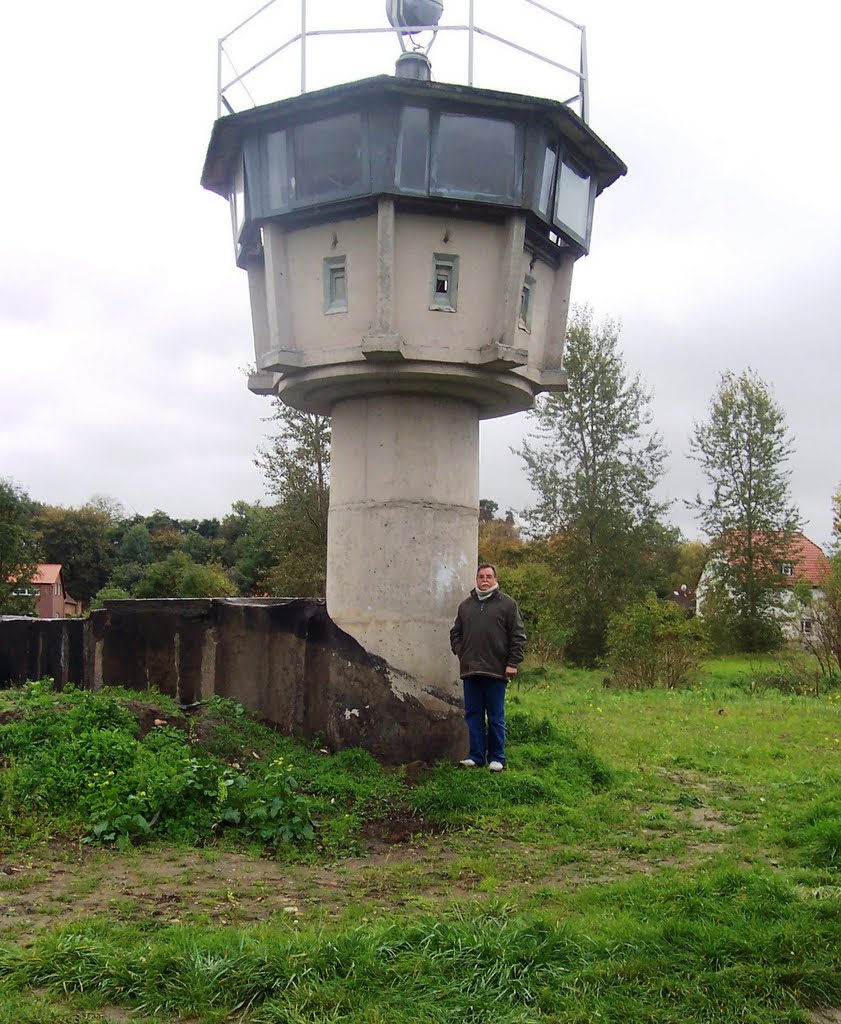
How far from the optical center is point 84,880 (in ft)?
18.1

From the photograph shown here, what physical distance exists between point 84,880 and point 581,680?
18225 millimetres

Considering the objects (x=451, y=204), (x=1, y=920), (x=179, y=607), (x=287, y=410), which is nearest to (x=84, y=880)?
(x=1, y=920)

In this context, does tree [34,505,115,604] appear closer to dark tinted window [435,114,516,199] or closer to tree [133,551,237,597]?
tree [133,551,237,597]

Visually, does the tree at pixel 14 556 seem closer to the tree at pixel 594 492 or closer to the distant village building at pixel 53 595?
the distant village building at pixel 53 595

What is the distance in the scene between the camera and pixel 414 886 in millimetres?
5719

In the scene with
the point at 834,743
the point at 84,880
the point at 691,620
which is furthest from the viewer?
the point at 691,620

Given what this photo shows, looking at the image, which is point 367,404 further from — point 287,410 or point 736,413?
point 736,413

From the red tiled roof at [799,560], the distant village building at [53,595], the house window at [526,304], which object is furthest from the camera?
the distant village building at [53,595]

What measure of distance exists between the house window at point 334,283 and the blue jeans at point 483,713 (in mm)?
3657

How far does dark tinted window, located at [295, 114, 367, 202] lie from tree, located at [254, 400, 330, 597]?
17.4m

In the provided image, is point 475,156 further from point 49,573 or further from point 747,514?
point 49,573

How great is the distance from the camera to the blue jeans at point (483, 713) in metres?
8.32

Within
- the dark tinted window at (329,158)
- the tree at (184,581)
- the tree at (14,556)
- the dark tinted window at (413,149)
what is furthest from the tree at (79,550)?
the dark tinted window at (413,149)

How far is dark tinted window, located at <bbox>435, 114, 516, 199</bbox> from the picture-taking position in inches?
328
